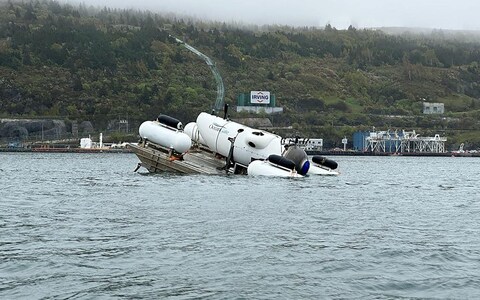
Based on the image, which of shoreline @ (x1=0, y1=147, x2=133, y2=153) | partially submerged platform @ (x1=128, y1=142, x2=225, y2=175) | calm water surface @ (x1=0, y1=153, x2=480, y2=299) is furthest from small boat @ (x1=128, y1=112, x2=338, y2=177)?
shoreline @ (x1=0, y1=147, x2=133, y2=153)

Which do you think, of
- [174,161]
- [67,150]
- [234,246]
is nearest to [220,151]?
[174,161]

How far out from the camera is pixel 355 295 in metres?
19.5

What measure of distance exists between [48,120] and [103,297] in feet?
566

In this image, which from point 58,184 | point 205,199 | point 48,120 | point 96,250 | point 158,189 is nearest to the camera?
point 96,250

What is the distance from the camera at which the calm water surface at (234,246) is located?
20047mm

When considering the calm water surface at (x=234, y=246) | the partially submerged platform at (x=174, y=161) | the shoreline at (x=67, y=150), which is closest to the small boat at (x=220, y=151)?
the partially submerged platform at (x=174, y=161)

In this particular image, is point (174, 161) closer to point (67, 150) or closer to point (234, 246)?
point (234, 246)

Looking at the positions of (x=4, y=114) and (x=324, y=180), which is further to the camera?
(x=4, y=114)

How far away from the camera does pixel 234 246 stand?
25406 millimetres

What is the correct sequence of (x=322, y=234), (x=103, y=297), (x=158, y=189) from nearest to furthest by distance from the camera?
1. (x=103, y=297)
2. (x=322, y=234)
3. (x=158, y=189)

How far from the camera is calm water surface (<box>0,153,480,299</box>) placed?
65.8ft

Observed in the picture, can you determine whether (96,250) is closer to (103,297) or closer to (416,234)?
(103,297)

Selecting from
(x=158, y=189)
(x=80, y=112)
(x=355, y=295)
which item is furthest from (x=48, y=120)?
(x=355, y=295)

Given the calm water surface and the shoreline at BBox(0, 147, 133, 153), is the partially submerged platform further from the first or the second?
the shoreline at BBox(0, 147, 133, 153)
